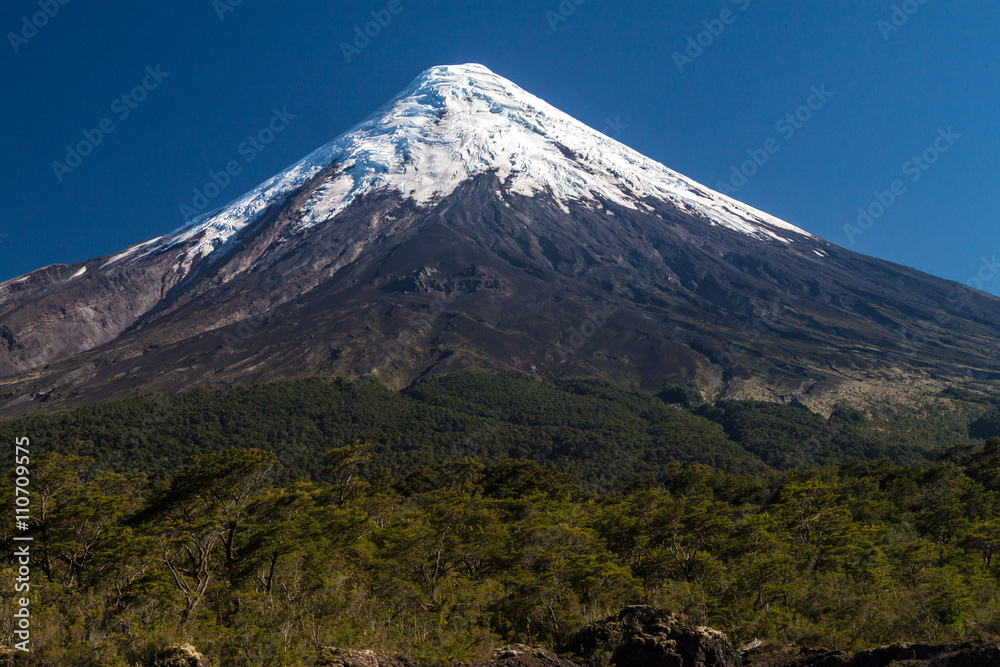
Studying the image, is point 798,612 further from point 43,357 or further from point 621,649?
point 43,357

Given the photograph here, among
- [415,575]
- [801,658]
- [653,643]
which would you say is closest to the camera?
[653,643]

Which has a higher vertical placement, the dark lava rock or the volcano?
the volcano

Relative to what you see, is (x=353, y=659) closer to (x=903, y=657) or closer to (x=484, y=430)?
→ (x=903, y=657)

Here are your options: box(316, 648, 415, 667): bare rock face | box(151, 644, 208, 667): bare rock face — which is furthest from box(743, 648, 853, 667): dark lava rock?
box(151, 644, 208, 667): bare rock face

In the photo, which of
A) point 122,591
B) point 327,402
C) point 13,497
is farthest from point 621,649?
point 327,402

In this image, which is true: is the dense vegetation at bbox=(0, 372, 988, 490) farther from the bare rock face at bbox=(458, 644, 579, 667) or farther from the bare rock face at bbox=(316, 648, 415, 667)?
the bare rock face at bbox=(316, 648, 415, 667)

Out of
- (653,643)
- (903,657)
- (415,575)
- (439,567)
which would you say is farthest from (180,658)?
(903,657)
